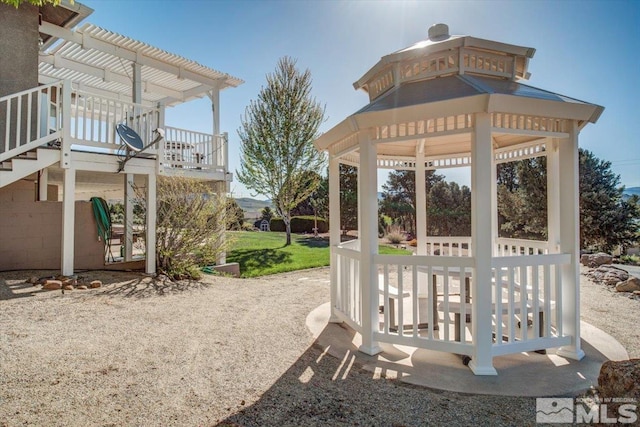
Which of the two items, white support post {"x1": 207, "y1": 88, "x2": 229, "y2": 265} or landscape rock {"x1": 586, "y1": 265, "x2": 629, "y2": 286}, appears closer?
landscape rock {"x1": 586, "y1": 265, "x2": 629, "y2": 286}

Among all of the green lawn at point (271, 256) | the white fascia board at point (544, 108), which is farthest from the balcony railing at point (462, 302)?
the green lawn at point (271, 256)

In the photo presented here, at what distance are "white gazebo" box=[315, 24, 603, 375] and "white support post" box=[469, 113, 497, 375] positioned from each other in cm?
1

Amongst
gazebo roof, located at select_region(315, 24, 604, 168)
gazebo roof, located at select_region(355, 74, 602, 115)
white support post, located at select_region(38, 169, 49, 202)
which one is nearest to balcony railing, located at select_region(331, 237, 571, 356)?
gazebo roof, located at select_region(315, 24, 604, 168)

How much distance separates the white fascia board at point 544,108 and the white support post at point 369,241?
1.33 meters

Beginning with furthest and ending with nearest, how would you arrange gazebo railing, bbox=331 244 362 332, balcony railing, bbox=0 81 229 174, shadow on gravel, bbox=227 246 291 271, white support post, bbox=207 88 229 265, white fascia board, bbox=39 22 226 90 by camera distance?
shadow on gravel, bbox=227 246 291 271, white support post, bbox=207 88 229 265, white fascia board, bbox=39 22 226 90, balcony railing, bbox=0 81 229 174, gazebo railing, bbox=331 244 362 332

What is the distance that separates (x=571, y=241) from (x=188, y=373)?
4.21 metres

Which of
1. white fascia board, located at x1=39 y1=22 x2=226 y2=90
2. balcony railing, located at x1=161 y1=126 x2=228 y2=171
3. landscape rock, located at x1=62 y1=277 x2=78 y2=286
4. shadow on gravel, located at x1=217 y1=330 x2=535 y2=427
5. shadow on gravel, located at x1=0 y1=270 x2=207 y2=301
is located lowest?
shadow on gravel, located at x1=217 y1=330 x2=535 y2=427

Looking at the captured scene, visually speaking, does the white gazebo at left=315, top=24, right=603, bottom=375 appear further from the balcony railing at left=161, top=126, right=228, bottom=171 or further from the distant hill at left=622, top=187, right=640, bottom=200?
the distant hill at left=622, top=187, right=640, bottom=200

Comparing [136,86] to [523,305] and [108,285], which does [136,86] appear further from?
[523,305]

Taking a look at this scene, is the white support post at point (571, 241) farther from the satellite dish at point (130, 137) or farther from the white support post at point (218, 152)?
the white support post at point (218, 152)

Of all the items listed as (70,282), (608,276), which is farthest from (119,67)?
(608,276)

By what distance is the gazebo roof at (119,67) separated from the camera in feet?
26.2

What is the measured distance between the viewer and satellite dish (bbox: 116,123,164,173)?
680 centimetres

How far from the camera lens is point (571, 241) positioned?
3811 millimetres
